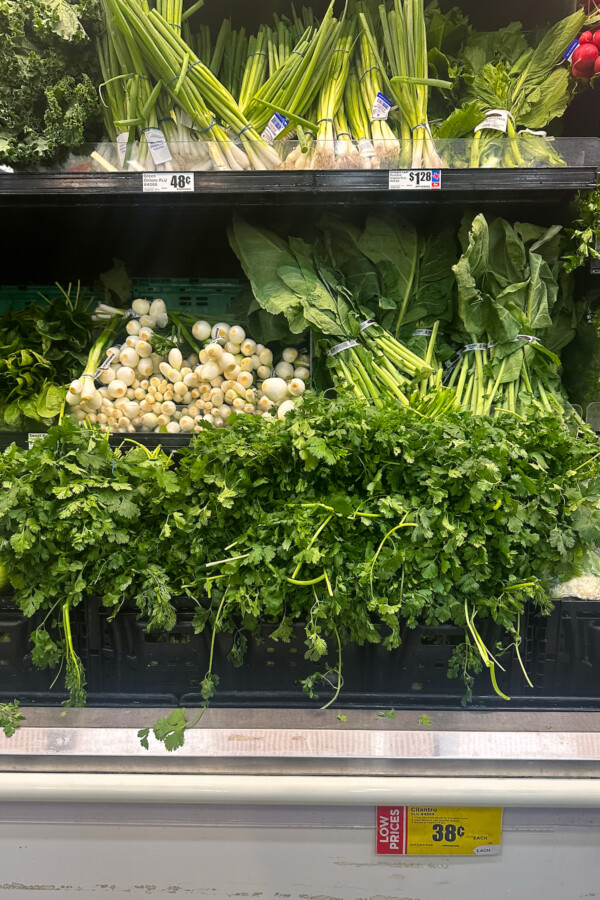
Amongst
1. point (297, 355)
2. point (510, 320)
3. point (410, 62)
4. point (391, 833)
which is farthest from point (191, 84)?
point (391, 833)

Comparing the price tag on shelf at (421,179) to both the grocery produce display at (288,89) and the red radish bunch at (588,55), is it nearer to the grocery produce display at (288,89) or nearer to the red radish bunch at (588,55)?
the grocery produce display at (288,89)

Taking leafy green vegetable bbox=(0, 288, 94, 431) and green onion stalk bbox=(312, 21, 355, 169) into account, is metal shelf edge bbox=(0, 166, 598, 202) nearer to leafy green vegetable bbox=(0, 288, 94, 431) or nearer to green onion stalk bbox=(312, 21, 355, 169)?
green onion stalk bbox=(312, 21, 355, 169)

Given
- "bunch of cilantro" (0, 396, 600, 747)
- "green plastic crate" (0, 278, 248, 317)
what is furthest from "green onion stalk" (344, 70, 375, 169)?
"bunch of cilantro" (0, 396, 600, 747)

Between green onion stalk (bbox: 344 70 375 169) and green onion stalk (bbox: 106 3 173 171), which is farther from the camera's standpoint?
green onion stalk (bbox: 344 70 375 169)

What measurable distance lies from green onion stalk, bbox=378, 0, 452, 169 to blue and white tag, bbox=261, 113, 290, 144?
1.07 feet

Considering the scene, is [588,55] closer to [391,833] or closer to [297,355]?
[297,355]

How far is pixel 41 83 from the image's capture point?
1.44 metres

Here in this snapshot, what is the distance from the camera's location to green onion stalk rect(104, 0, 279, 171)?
1429mm

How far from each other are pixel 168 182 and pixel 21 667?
3.98 ft

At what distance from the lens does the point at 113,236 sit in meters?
1.80

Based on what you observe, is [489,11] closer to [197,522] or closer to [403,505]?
[403,505]

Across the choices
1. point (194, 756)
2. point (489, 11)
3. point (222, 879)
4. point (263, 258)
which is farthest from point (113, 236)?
point (222, 879)

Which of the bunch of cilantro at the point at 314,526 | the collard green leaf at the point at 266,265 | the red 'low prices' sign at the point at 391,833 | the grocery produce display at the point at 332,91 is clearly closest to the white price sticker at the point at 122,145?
the grocery produce display at the point at 332,91

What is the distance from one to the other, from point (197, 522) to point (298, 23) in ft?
5.13
